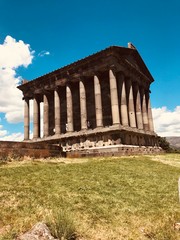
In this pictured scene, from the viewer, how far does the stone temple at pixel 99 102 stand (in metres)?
26.1

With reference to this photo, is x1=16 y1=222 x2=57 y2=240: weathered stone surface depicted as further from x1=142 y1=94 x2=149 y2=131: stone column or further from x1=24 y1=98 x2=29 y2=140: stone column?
x1=24 y1=98 x2=29 y2=140: stone column

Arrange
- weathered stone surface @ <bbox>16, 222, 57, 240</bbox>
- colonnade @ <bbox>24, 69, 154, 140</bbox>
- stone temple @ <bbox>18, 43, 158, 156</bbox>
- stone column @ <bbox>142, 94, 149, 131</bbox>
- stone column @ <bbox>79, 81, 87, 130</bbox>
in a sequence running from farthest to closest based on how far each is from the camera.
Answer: stone column @ <bbox>142, 94, 149, 131</bbox> < stone column @ <bbox>79, 81, 87, 130</bbox> < colonnade @ <bbox>24, 69, 154, 140</bbox> < stone temple @ <bbox>18, 43, 158, 156</bbox> < weathered stone surface @ <bbox>16, 222, 57, 240</bbox>

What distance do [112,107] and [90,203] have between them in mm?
18587

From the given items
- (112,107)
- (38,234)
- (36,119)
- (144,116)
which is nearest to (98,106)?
(112,107)

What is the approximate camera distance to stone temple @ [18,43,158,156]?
2614 centimetres

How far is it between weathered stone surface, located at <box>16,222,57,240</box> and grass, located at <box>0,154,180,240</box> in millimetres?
220

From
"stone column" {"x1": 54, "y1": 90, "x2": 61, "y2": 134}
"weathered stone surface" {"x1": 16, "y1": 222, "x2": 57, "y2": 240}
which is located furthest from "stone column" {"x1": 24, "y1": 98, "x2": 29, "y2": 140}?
"weathered stone surface" {"x1": 16, "y1": 222, "x2": 57, "y2": 240}

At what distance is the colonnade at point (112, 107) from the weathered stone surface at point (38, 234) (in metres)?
19.4

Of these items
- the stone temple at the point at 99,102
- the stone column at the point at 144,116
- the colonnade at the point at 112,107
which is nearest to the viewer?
the stone temple at the point at 99,102

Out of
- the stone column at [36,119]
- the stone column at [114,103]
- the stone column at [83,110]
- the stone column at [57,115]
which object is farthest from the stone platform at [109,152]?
the stone column at [36,119]

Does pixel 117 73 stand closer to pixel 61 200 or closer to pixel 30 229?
pixel 61 200

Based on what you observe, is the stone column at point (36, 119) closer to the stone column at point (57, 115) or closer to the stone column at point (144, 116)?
the stone column at point (57, 115)

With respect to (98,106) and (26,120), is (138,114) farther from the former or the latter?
(26,120)

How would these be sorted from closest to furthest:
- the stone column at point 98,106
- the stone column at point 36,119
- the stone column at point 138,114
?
the stone column at point 98,106 → the stone column at point 138,114 → the stone column at point 36,119
